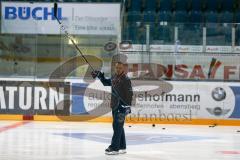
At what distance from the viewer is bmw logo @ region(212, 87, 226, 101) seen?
1786 cm

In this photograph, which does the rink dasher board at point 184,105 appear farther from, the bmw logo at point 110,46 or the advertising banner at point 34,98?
the bmw logo at point 110,46

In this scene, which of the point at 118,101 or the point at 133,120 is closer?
the point at 118,101

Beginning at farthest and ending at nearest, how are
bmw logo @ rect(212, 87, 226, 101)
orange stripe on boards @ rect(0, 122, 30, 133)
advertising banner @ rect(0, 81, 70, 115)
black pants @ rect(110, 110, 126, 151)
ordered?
1. advertising banner @ rect(0, 81, 70, 115)
2. bmw logo @ rect(212, 87, 226, 101)
3. orange stripe on boards @ rect(0, 122, 30, 133)
4. black pants @ rect(110, 110, 126, 151)

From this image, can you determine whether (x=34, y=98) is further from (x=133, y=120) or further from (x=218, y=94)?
(x=218, y=94)

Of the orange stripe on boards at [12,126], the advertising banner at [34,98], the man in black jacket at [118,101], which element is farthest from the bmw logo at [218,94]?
the man in black jacket at [118,101]

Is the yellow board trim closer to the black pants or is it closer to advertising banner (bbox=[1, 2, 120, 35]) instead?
advertising banner (bbox=[1, 2, 120, 35])

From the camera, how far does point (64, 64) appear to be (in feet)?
60.0

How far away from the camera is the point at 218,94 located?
17906 millimetres

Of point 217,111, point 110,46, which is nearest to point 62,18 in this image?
point 110,46

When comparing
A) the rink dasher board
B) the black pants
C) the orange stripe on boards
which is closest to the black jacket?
the black pants

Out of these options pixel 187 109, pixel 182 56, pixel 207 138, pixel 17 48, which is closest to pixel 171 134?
pixel 207 138

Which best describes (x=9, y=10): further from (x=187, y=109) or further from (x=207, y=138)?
(x=207, y=138)

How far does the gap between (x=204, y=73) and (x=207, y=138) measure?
455cm

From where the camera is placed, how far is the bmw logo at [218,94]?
1786 centimetres
